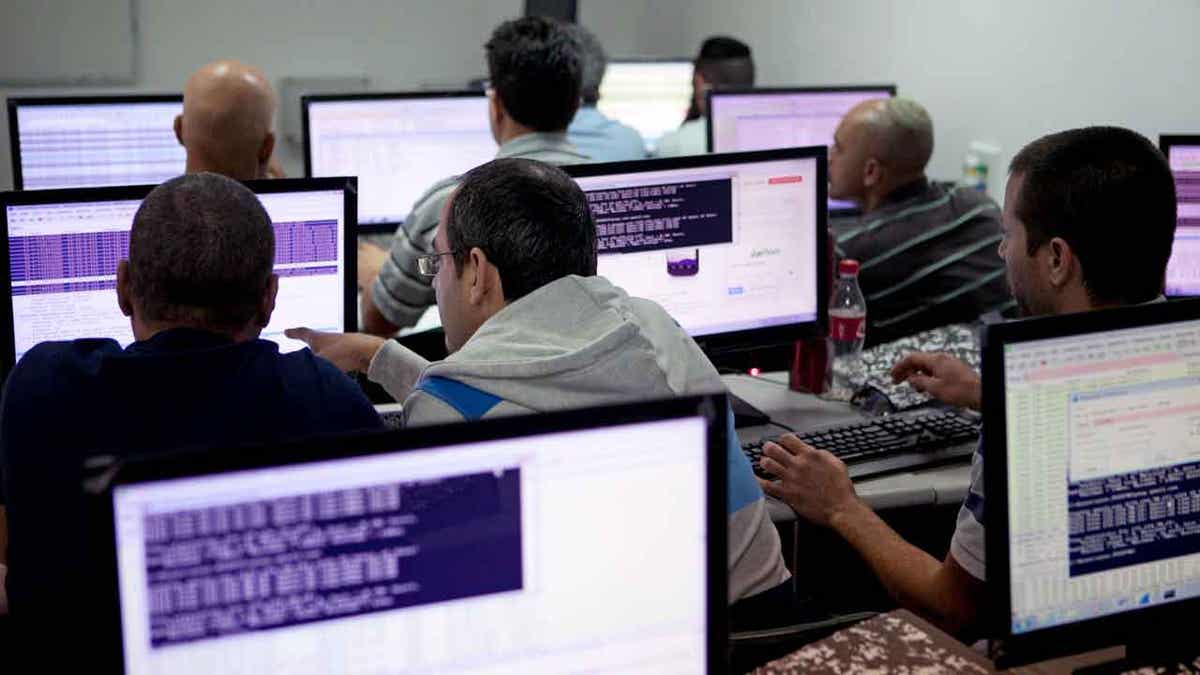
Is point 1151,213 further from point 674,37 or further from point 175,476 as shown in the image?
point 674,37

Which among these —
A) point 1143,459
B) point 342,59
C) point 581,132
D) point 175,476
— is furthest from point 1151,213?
point 342,59

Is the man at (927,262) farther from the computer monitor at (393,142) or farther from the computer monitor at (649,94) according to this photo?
the computer monitor at (649,94)

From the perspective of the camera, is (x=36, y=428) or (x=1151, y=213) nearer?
(x=36, y=428)

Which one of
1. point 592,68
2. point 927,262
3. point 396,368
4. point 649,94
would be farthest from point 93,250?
point 649,94

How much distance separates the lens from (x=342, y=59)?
6.48 metres

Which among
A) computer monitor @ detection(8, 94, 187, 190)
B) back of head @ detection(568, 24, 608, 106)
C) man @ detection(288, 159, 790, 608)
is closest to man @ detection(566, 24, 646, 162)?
back of head @ detection(568, 24, 608, 106)

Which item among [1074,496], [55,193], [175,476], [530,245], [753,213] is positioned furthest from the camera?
[753,213]

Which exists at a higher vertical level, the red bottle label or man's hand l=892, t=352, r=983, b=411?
the red bottle label

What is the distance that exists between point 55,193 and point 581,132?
2.03m

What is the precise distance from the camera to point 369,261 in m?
3.79

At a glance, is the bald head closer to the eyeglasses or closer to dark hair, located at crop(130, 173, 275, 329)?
the eyeglasses

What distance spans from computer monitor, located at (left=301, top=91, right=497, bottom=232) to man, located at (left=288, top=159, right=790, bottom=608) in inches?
75.1

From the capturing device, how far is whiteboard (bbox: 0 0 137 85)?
5.88 meters

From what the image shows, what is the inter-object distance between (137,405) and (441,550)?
505mm
